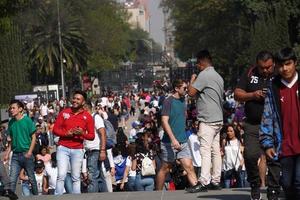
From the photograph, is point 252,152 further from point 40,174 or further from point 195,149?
point 40,174

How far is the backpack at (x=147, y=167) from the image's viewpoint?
16.4 m

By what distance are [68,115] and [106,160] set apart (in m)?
2.10

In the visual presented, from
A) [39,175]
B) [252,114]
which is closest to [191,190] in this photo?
[252,114]

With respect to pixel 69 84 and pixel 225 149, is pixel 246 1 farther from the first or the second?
pixel 225 149

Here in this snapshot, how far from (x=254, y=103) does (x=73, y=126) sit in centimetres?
337

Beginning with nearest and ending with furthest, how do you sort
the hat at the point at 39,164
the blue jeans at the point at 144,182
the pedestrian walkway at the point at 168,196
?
the pedestrian walkway at the point at 168,196, the blue jeans at the point at 144,182, the hat at the point at 39,164

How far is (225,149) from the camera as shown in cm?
1630

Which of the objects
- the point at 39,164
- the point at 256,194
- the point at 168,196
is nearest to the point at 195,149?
the point at 39,164

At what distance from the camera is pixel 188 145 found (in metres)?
14.2

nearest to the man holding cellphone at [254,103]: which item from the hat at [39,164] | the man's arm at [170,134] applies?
the man's arm at [170,134]

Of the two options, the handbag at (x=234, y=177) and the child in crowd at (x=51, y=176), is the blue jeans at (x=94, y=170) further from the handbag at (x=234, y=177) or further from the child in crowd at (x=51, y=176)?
the handbag at (x=234, y=177)

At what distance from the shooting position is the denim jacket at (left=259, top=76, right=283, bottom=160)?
8.74 m

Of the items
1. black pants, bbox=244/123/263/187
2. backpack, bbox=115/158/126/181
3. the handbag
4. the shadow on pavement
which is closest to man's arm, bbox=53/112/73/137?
the shadow on pavement

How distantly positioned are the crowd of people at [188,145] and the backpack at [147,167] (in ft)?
0.06
